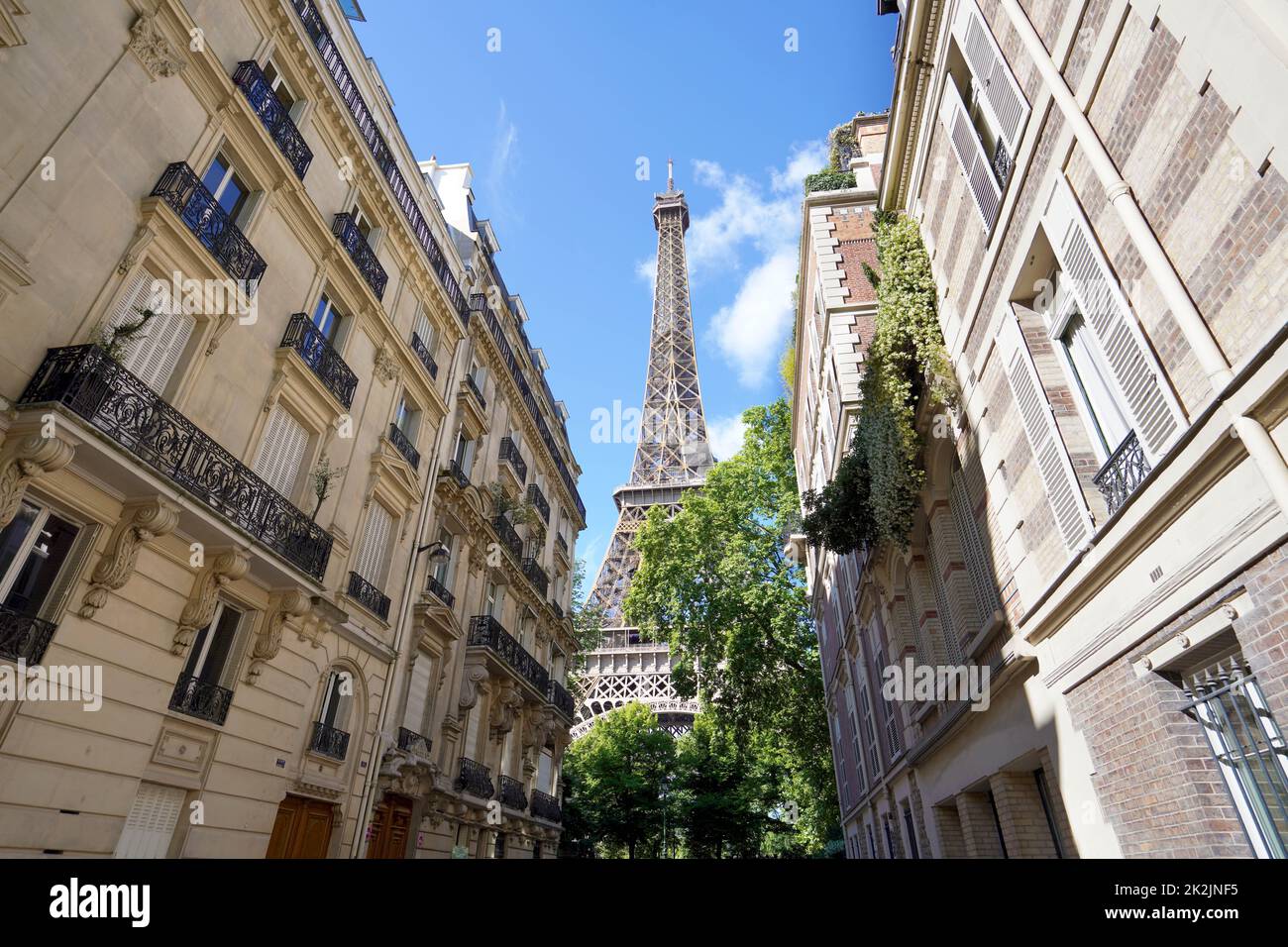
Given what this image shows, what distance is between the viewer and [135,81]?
Answer: 9805 mm

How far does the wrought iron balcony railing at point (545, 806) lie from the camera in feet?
74.0

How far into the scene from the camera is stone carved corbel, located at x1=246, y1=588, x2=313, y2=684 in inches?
430

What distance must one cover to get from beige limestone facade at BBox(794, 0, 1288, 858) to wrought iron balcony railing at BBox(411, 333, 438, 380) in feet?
38.7

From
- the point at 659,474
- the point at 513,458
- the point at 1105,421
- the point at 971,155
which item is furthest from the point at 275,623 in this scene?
the point at 659,474

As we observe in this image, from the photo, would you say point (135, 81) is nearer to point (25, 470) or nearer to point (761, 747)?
point (25, 470)

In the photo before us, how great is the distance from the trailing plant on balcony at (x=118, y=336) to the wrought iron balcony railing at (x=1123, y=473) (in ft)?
36.8

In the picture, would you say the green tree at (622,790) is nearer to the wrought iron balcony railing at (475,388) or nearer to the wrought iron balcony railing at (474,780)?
the wrought iron balcony railing at (474,780)

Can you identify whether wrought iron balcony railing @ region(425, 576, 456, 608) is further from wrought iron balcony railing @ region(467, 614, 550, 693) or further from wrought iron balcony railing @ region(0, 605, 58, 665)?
wrought iron balcony railing @ region(0, 605, 58, 665)

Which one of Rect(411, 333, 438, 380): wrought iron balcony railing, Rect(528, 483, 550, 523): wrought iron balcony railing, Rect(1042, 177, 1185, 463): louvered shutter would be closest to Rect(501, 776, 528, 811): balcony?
Rect(528, 483, 550, 523): wrought iron balcony railing

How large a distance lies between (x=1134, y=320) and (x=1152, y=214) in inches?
34.9

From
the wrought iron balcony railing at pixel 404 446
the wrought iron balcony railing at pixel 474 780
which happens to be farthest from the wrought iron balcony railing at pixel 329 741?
the wrought iron balcony railing at pixel 404 446

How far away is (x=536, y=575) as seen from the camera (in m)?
24.9

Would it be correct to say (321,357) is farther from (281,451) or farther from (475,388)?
(475,388)
